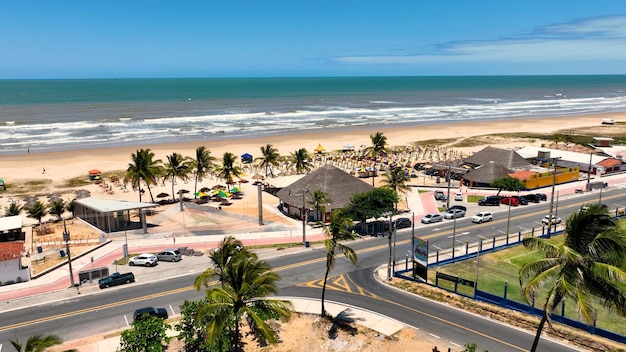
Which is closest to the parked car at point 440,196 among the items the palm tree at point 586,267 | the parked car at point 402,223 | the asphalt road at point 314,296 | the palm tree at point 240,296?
the parked car at point 402,223

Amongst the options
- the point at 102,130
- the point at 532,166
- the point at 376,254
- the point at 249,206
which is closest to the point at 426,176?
the point at 532,166

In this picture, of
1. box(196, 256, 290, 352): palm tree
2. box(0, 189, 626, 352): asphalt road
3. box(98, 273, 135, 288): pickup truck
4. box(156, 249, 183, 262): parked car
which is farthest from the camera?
box(156, 249, 183, 262): parked car

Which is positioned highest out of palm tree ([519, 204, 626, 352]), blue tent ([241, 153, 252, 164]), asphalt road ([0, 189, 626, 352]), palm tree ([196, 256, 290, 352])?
palm tree ([519, 204, 626, 352])

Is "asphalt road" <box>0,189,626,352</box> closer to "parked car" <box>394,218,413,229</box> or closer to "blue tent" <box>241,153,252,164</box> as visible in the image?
"parked car" <box>394,218,413,229</box>

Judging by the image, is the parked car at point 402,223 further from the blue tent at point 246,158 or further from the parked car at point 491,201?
the blue tent at point 246,158

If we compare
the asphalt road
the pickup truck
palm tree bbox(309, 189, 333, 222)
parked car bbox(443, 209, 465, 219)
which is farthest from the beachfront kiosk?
parked car bbox(443, 209, 465, 219)

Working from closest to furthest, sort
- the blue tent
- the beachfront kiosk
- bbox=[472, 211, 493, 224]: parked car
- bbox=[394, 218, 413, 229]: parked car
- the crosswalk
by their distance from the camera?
the crosswalk → the beachfront kiosk → bbox=[394, 218, 413, 229]: parked car → bbox=[472, 211, 493, 224]: parked car → the blue tent

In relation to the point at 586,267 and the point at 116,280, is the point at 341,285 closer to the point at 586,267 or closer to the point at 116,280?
the point at 116,280
